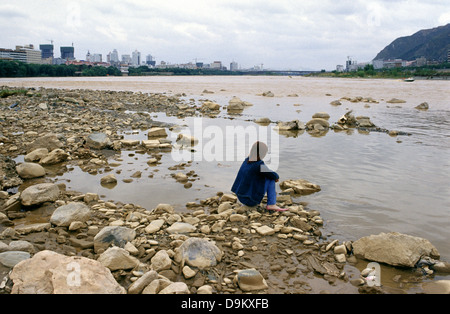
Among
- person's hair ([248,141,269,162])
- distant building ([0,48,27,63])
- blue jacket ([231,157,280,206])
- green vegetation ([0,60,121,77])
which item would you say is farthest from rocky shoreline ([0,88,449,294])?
distant building ([0,48,27,63])

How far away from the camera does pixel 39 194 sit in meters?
6.01

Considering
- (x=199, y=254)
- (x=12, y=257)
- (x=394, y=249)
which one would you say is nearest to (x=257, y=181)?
(x=199, y=254)

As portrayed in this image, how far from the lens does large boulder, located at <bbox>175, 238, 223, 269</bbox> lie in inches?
160

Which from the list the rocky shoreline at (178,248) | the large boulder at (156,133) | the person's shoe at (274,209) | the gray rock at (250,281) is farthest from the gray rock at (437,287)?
the large boulder at (156,133)

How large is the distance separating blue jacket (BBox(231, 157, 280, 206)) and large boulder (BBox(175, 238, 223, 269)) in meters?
1.76

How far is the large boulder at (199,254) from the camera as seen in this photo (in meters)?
4.07

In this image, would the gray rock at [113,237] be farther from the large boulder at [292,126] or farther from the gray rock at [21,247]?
the large boulder at [292,126]

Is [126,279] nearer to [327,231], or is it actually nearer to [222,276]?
[222,276]

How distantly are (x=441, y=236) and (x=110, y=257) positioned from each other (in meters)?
4.90

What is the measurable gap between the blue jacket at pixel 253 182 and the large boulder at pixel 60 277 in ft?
9.85

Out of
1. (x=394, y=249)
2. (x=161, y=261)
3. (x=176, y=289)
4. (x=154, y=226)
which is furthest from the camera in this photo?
(x=154, y=226)

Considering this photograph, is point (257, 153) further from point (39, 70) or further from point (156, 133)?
point (39, 70)

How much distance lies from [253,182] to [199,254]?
209 cm
